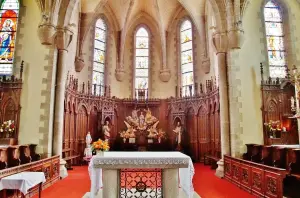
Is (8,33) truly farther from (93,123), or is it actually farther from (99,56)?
(93,123)

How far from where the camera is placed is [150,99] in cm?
1454

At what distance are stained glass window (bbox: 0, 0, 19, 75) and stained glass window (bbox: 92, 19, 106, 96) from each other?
16.3 ft

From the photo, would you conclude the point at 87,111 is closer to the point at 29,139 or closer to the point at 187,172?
the point at 29,139

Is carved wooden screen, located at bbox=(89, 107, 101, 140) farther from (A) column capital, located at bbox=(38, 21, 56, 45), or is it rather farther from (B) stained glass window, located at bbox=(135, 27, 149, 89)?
(A) column capital, located at bbox=(38, 21, 56, 45)

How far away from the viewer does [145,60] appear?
631 inches

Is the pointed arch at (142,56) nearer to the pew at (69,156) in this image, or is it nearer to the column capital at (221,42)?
the pew at (69,156)

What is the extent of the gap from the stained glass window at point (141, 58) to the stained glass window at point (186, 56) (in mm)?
2267

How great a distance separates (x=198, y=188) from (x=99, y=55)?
10.4 m

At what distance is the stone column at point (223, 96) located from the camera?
361 inches

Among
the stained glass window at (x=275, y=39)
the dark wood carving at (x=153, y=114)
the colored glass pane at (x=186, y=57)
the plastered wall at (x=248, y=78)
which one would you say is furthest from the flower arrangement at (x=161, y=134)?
the stained glass window at (x=275, y=39)

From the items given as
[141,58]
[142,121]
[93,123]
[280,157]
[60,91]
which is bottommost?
[280,157]

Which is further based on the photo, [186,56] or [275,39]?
[186,56]

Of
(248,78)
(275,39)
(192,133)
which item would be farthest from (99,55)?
(275,39)

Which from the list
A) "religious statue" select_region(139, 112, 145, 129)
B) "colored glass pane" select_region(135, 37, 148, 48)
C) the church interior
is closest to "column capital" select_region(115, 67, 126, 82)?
the church interior
